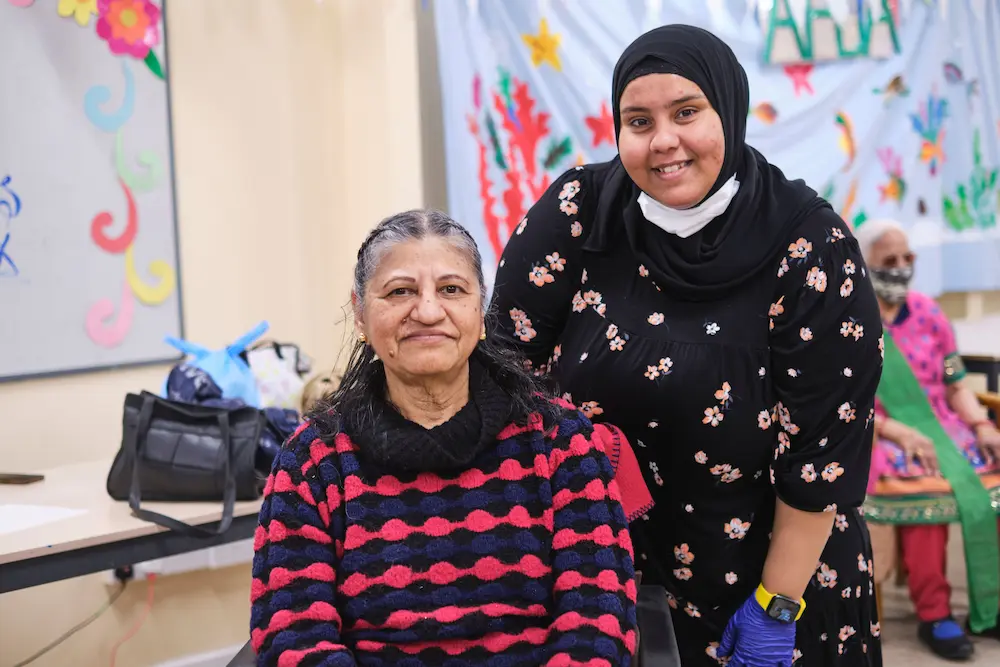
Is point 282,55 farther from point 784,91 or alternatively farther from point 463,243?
point 463,243

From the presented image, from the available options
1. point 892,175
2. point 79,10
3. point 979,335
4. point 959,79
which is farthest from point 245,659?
point 979,335

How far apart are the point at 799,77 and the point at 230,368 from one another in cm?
220

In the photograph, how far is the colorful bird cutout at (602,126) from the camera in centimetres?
317

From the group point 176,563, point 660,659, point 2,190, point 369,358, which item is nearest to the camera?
point 660,659

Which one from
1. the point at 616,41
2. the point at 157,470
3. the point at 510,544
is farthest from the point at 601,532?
the point at 616,41

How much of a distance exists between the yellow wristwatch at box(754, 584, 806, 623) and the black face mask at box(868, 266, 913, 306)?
192 cm

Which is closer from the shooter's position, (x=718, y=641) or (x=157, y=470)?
(x=718, y=641)

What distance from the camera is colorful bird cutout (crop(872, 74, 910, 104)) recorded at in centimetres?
320

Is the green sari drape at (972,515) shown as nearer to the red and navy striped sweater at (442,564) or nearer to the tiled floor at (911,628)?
the tiled floor at (911,628)

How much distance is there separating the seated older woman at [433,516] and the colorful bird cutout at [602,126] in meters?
1.98

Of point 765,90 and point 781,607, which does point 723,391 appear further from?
point 765,90

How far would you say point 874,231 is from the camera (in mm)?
3053

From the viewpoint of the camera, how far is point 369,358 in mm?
1388

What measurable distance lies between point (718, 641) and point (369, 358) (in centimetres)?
74
